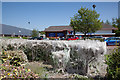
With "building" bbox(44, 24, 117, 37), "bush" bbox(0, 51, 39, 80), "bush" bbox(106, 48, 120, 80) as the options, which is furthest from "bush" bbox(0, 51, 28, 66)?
"building" bbox(44, 24, 117, 37)

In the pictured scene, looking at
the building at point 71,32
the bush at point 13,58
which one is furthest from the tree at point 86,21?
the bush at point 13,58

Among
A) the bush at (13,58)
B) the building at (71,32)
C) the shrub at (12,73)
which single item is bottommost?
the shrub at (12,73)

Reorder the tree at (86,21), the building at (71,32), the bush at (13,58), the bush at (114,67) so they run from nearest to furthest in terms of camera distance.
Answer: the bush at (114,67)
the bush at (13,58)
the tree at (86,21)
the building at (71,32)

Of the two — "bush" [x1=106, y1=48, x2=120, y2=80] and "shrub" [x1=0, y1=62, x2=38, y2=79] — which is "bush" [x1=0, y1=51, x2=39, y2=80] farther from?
"bush" [x1=106, y1=48, x2=120, y2=80]

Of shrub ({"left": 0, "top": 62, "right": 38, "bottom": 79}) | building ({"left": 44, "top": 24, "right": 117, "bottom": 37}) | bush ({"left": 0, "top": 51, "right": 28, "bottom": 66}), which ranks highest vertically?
building ({"left": 44, "top": 24, "right": 117, "bottom": 37})

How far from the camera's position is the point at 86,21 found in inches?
1067

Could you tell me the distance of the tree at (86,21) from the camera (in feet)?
88.2

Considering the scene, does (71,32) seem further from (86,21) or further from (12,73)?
(12,73)

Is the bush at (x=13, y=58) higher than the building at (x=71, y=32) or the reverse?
the reverse

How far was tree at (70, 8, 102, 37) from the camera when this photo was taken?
26.9 metres

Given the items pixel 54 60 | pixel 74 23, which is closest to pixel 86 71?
pixel 54 60

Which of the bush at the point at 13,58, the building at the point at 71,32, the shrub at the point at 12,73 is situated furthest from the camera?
the building at the point at 71,32

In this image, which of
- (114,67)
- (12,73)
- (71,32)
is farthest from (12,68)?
(71,32)

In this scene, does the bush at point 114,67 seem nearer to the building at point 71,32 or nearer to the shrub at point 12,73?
the shrub at point 12,73
